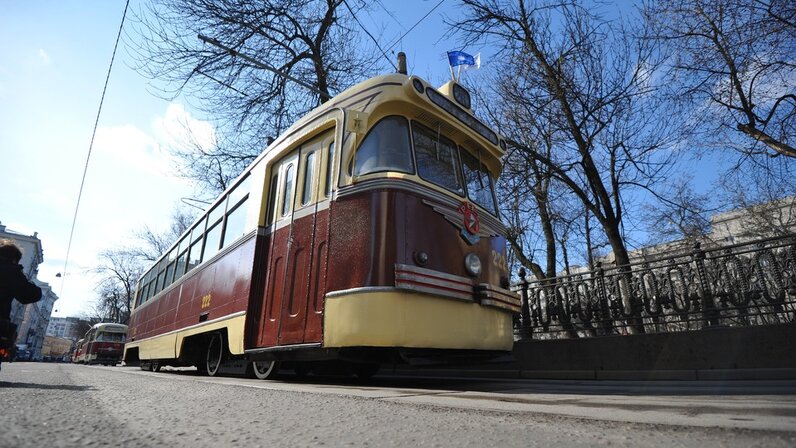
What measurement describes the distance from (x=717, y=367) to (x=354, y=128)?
591cm

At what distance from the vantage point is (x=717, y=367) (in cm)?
573

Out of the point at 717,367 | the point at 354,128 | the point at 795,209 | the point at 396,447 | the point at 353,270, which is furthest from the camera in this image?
the point at 795,209

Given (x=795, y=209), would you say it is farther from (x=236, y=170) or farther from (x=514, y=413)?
(x=236, y=170)

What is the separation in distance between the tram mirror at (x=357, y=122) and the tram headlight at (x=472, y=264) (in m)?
1.80

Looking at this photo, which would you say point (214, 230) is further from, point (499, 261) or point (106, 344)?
point (106, 344)

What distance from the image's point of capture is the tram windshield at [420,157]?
4488mm

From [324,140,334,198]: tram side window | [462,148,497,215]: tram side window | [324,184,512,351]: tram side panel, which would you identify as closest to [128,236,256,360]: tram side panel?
[324,140,334,198]: tram side window

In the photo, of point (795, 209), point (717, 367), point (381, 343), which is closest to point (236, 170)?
point (381, 343)

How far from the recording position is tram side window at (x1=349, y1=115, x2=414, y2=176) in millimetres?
4457

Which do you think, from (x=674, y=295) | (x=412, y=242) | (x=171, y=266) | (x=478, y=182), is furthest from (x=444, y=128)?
(x=171, y=266)

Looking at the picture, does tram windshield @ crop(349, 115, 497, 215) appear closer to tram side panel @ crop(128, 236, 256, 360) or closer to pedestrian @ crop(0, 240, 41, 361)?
tram side panel @ crop(128, 236, 256, 360)

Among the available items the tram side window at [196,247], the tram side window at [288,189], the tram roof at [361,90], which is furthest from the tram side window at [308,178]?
the tram side window at [196,247]

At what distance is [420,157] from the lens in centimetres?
470

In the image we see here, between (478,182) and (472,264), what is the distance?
134 cm
